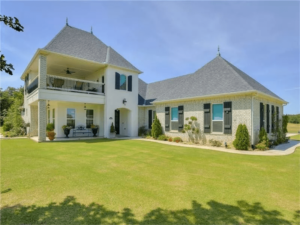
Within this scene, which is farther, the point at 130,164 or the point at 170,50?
the point at 170,50

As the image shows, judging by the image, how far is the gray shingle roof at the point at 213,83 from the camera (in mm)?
11706

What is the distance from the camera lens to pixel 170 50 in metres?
14.4

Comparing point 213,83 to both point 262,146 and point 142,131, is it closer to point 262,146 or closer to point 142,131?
point 262,146

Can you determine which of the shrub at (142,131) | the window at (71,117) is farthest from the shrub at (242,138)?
the window at (71,117)

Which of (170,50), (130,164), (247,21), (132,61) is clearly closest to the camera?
(130,164)

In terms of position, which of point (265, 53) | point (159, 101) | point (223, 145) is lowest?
point (223, 145)

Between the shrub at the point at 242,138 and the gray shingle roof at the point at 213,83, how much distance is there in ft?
8.18

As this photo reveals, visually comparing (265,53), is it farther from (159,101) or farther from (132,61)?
(132,61)

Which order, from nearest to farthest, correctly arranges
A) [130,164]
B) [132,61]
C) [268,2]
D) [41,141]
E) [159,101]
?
1. [130,164]
2. [268,2]
3. [41,141]
4. [159,101]
5. [132,61]

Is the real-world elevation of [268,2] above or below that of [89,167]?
above

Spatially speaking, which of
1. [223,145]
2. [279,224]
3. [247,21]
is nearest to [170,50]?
[247,21]

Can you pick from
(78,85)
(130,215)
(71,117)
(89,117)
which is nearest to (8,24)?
(130,215)

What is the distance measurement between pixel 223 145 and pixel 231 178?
22.8 ft

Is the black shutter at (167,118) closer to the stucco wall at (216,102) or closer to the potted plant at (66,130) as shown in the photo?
the stucco wall at (216,102)
